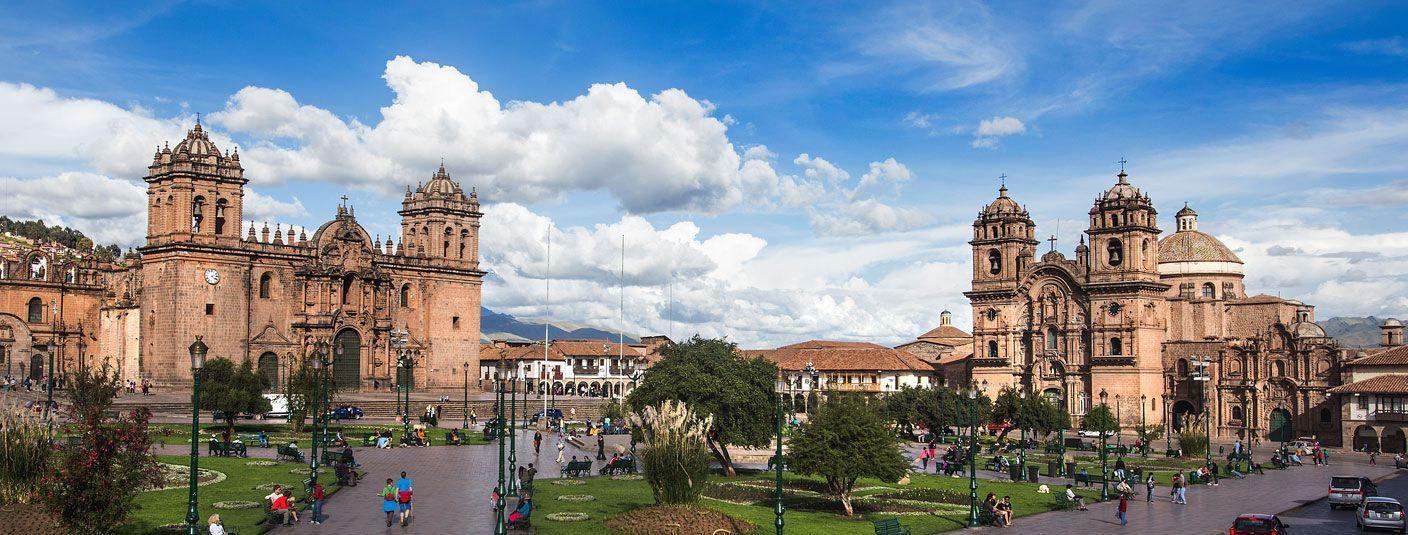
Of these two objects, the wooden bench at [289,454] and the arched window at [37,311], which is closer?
the wooden bench at [289,454]

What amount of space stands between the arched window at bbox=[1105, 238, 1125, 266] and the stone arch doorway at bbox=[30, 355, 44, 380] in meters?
74.6

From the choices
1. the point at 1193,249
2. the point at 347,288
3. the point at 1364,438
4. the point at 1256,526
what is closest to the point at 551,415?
the point at 347,288

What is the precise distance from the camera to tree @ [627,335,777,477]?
4300 cm

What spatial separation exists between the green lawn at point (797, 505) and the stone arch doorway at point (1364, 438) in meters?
37.9

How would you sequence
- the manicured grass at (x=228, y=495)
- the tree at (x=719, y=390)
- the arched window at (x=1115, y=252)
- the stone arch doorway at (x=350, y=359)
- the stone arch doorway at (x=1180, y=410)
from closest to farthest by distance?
the manicured grass at (x=228, y=495) < the tree at (x=719, y=390) < the stone arch doorway at (x=350, y=359) < the stone arch doorway at (x=1180, y=410) < the arched window at (x=1115, y=252)

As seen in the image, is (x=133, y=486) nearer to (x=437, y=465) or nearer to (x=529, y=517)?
(x=529, y=517)

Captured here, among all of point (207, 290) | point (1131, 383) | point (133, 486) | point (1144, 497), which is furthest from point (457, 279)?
point (133, 486)

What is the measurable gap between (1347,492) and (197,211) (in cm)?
6206

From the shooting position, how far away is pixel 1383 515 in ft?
106

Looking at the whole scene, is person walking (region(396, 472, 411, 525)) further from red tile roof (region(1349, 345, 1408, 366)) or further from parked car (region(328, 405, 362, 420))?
red tile roof (region(1349, 345, 1408, 366))

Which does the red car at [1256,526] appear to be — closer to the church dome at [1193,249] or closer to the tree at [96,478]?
the tree at [96,478]

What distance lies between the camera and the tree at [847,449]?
33344 millimetres

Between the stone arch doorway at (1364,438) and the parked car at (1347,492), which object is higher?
the parked car at (1347,492)

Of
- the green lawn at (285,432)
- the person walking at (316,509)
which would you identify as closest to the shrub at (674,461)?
the person walking at (316,509)
